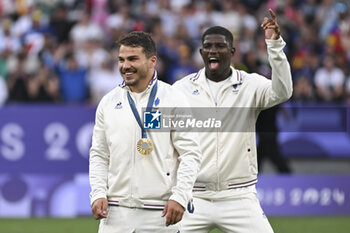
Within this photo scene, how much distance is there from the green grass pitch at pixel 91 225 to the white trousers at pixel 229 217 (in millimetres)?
5099

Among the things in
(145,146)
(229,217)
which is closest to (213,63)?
(229,217)

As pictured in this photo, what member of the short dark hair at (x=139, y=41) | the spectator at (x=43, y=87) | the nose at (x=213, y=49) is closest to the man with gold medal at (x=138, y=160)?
the short dark hair at (x=139, y=41)

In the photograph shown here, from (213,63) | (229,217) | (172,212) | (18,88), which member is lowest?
(229,217)

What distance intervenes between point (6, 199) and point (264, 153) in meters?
4.48

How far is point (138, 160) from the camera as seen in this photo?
6367mm

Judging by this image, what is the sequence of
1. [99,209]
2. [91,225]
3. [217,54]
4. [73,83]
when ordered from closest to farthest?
[99,209] < [217,54] < [91,225] < [73,83]

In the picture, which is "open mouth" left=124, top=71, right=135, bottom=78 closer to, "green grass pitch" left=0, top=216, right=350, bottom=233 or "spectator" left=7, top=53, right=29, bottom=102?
"green grass pitch" left=0, top=216, right=350, bottom=233

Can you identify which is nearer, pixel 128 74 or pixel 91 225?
pixel 128 74

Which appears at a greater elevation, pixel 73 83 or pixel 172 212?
pixel 73 83

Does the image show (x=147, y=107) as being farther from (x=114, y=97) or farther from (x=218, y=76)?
(x=218, y=76)

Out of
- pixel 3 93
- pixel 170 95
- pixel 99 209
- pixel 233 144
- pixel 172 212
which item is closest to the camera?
pixel 172 212

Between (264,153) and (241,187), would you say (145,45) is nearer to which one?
(241,187)

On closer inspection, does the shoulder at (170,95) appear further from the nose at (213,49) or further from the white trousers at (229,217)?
the white trousers at (229,217)

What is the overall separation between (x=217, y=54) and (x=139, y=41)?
1.42 meters
